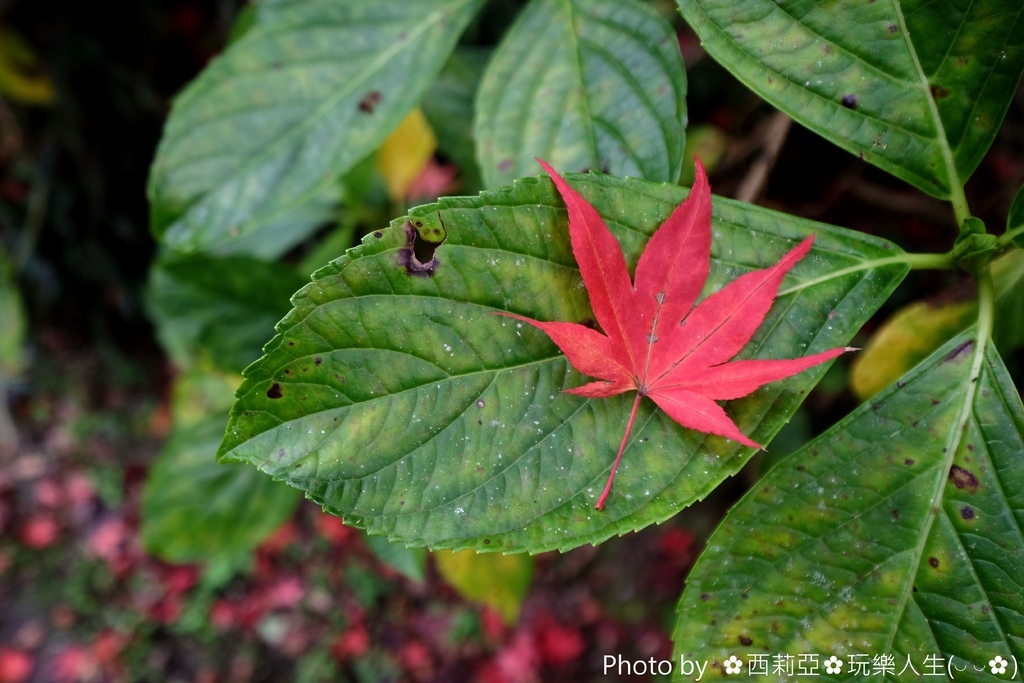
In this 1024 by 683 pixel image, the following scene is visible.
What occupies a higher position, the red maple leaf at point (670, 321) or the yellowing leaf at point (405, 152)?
the red maple leaf at point (670, 321)

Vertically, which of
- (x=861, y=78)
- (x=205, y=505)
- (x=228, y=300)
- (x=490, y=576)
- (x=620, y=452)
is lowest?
(x=490, y=576)

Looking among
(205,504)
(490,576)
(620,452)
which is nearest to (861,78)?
(620,452)

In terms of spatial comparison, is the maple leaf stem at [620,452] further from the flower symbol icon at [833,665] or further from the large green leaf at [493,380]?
the flower symbol icon at [833,665]

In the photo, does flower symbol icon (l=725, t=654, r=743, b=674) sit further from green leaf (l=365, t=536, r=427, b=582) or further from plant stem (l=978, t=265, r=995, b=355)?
green leaf (l=365, t=536, r=427, b=582)

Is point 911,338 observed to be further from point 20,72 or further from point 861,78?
point 20,72

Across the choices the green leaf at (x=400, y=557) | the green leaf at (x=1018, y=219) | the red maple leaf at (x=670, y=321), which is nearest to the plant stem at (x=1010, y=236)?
the green leaf at (x=1018, y=219)

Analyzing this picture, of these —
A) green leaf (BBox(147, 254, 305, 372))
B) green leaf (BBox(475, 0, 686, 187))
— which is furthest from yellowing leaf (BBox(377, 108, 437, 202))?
green leaf (BBox(475, 0, 686, 187))
